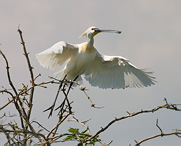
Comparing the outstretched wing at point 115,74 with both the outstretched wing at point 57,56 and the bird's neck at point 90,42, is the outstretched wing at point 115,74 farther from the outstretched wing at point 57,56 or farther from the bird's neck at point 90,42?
the outstretched wing at point 57,56

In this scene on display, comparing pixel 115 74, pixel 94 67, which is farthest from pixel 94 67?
pixel 115 74

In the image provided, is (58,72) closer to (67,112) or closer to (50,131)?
(67,112)

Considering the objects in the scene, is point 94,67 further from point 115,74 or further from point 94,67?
point 115,74

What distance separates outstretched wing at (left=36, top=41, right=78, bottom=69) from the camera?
21.9 ft

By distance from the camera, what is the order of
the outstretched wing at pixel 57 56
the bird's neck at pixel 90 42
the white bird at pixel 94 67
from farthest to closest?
the bird's neck at pixel 90 42 < the white bird at pixel 94 67 < the outstretched wing at pixel 57 56

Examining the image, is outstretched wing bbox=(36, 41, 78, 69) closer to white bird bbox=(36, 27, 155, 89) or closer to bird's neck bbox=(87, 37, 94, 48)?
white bird bbox=(36, 27, 155, 89)

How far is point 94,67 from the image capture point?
26.5 ft

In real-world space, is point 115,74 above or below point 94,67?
below

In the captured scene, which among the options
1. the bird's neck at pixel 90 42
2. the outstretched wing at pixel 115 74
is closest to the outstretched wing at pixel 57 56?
the bird's neck at pixel 90 42

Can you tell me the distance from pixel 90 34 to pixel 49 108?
1740 mm

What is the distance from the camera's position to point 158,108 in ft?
14.0

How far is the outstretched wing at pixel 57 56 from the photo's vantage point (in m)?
6.68

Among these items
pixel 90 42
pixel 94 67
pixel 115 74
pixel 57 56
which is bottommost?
pixel 115 74

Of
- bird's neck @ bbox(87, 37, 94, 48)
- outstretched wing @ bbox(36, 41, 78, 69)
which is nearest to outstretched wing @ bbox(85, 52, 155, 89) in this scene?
bird's neck @ bbox(87, 37, 94, 48)
